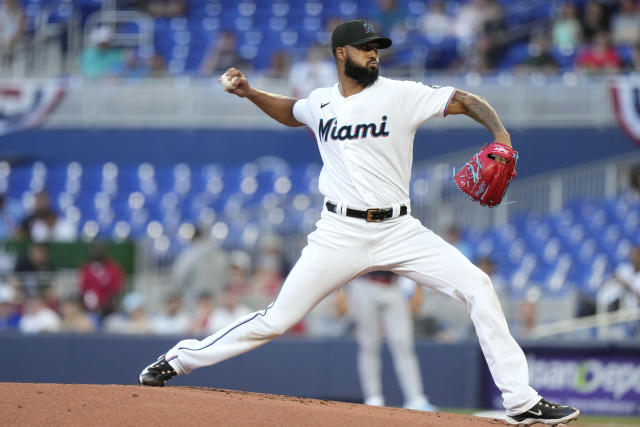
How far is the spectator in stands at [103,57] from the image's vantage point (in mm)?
17109

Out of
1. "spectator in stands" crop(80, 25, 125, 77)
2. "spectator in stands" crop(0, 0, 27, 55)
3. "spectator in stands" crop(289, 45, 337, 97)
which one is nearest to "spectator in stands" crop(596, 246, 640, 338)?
"spectator in stands" crop(289, 45, 337, 97)

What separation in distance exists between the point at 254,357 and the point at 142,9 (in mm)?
9712

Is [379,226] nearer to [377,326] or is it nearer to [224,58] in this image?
[377,326]

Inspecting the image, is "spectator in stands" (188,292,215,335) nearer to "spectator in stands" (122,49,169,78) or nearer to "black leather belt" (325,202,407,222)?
"black leather belt" (325,202,407,222)

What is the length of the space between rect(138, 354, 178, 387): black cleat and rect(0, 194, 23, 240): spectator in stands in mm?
8587

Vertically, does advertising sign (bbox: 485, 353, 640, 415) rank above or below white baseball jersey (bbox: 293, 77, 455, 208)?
below

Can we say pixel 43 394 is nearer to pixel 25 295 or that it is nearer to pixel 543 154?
pixel 25 295

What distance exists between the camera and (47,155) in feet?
54.9

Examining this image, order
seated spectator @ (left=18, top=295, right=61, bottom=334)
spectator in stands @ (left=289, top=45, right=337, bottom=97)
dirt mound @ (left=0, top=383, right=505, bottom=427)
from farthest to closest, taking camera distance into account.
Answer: spectator in stands @ (left=289, top=45, right=337, bottom=97)
seated spectator @ (left=18, top=295, right=61, bottom=334)
dirt mound @ (left=0, top=383, right=505, bottom=427)

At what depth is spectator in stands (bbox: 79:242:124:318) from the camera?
11.9m

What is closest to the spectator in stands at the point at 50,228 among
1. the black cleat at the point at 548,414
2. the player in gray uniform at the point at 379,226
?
the player in gray uniform at the point at 379,226

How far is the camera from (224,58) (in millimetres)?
16891

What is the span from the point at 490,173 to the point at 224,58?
39.2ft

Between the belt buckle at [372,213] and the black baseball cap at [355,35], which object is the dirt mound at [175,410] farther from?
the black baseball cap at [355,35]
